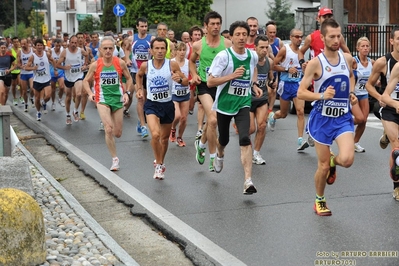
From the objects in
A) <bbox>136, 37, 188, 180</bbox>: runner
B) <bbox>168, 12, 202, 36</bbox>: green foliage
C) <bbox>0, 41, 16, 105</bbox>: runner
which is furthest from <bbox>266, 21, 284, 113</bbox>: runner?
<bbox>168, 12, 202, 36</bbox>: green foliage

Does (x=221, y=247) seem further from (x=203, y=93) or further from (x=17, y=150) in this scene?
(x=17, y=150)

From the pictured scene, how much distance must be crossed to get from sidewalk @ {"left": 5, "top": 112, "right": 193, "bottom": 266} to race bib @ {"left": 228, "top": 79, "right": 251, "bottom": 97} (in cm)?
179

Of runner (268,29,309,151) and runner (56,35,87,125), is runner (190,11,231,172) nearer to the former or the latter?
runner (268,29,309,151)

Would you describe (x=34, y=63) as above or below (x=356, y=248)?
above

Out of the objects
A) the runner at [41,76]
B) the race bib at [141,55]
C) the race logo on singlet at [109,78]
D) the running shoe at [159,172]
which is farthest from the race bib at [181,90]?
the runner at [41,76]

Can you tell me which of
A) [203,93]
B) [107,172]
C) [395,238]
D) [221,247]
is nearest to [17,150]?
[107,172]

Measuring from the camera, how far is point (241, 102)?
9078 mm

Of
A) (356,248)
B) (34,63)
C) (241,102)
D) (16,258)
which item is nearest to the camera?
(16,258)

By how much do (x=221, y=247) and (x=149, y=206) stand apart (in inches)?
75.2

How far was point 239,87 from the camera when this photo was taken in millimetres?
9086

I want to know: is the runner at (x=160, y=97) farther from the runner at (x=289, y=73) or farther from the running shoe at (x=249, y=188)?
the runner at (x=289, y=73)

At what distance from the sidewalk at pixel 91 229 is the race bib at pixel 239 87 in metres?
1.79

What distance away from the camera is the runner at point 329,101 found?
7596mm

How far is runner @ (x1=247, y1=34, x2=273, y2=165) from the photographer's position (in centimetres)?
1097
